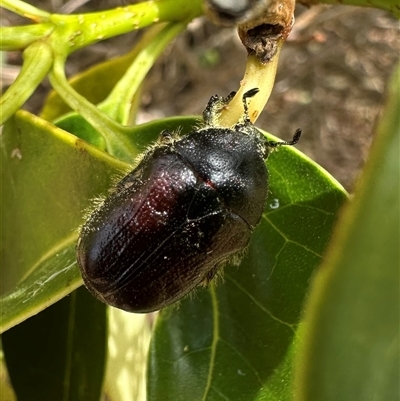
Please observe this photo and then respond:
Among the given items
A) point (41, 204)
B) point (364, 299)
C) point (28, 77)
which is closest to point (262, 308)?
point (41, 204)

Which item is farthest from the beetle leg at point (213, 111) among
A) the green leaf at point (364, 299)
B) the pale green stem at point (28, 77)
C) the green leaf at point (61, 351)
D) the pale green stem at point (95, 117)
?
the green leaf at point (364, 299)

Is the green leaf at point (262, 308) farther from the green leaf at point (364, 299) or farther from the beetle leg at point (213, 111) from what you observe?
the green leaf at point (364, 299)

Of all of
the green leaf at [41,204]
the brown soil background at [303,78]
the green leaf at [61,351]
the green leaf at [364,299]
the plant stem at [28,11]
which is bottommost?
the brown soil background at [303,78]

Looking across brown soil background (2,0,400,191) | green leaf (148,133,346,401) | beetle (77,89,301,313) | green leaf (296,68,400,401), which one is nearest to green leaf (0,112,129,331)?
beetle (77,89,301,313)

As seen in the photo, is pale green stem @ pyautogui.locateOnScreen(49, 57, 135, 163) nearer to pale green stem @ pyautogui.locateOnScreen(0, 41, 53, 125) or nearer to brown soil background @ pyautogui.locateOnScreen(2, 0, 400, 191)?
pale green stem @ pyautogui.locateOnScreen(0, 41, 53, 125)

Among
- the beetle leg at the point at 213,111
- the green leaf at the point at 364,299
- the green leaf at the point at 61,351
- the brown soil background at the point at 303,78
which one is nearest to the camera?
the green leaf at the point at 364,299
